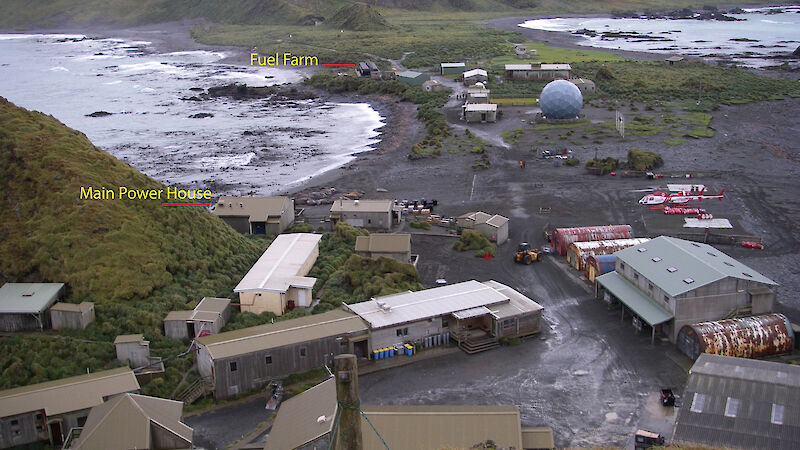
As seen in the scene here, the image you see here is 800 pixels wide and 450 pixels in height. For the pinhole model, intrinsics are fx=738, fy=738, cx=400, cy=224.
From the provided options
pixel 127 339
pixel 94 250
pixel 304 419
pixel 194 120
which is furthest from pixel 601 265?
pixel 194 120

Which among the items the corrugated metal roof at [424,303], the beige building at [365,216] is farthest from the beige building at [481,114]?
the corrugated metal roof at [424,303]

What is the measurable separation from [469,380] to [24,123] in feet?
90.1

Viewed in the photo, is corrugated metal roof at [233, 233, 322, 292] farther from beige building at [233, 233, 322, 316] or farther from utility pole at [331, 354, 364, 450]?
utility pole at [331, 354, 364, 450]

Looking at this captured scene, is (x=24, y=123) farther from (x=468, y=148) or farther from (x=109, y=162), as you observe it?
(x=468, y=148)

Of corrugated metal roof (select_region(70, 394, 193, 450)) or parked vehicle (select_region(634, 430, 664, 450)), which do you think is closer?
corrugated metal roof (select_region(70, 394, 193, 450))

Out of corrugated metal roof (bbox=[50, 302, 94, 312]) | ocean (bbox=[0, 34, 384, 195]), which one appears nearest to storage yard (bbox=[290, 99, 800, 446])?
ocean (bbox=[0, 34, 384, 195])

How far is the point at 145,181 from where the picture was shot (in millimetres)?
39719

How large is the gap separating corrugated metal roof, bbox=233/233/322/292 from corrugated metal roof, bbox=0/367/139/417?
8403 mm

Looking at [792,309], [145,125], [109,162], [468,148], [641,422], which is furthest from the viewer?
[145,125]

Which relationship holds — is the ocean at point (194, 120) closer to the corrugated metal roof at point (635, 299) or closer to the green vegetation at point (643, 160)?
the green vegetation at point (643, 160)

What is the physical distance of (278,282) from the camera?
3484cm

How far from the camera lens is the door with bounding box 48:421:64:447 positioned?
2458 cm

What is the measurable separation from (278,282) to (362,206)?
13024 millimetres

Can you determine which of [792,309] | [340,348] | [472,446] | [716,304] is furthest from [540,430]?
[792,309]
